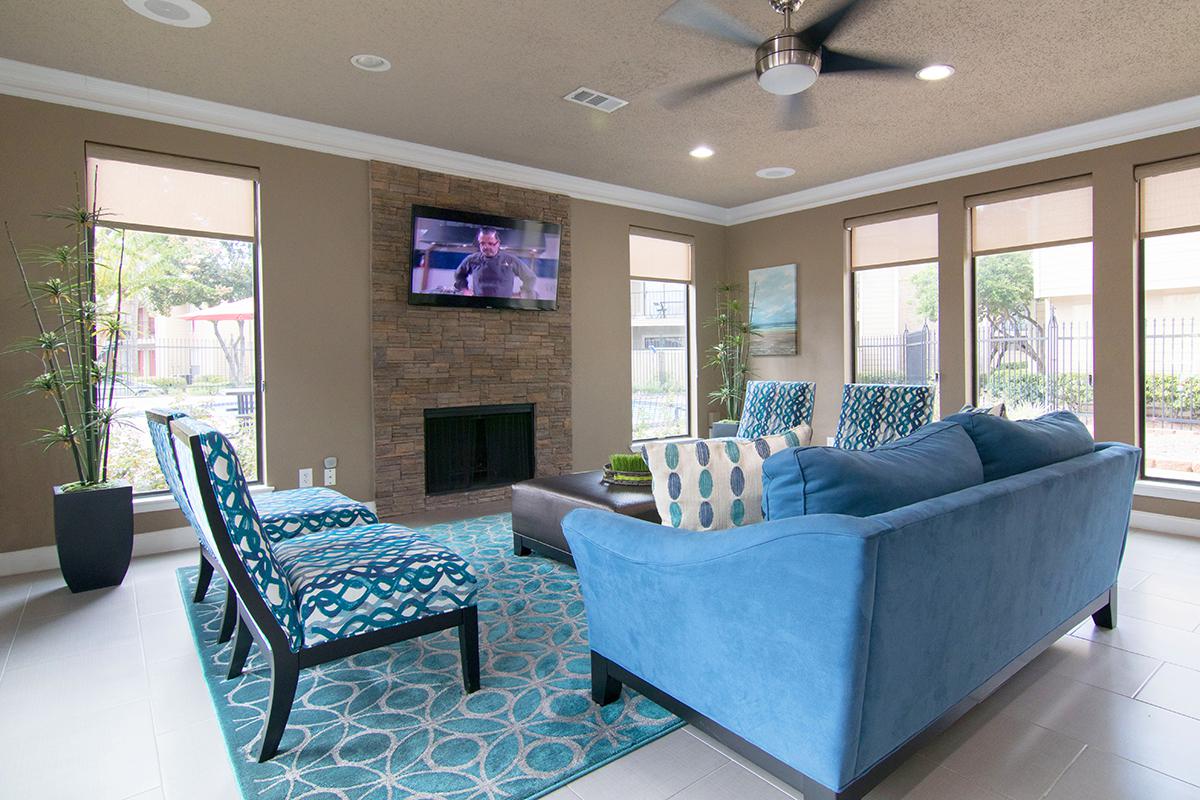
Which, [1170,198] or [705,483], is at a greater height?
[1170,198]

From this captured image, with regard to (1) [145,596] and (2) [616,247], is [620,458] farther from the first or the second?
(2) [616,247]

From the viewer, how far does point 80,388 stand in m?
3.58

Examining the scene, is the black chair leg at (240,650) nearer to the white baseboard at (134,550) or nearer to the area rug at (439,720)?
the area rug at (439,720)

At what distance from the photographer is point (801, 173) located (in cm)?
575

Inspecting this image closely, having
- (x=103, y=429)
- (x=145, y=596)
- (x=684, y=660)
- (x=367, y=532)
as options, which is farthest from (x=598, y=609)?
(x=103, y=429)

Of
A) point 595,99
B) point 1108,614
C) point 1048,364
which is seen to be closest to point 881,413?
point 1048,364

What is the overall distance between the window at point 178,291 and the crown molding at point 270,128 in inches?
10.4

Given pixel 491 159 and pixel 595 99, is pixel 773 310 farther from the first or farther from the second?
pixel 595 99

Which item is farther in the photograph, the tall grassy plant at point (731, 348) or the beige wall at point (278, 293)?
the tall grassy plant at point (731, 348)

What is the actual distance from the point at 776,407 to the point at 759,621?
3.53 metres

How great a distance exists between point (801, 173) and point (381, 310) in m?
3.76

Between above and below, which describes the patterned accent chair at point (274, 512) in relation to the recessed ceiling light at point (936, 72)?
below

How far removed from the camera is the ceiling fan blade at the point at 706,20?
2.45 meters

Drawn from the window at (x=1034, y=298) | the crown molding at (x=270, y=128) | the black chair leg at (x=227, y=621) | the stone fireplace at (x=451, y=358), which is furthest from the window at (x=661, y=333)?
the black chair leg at (x=227, y=621)
